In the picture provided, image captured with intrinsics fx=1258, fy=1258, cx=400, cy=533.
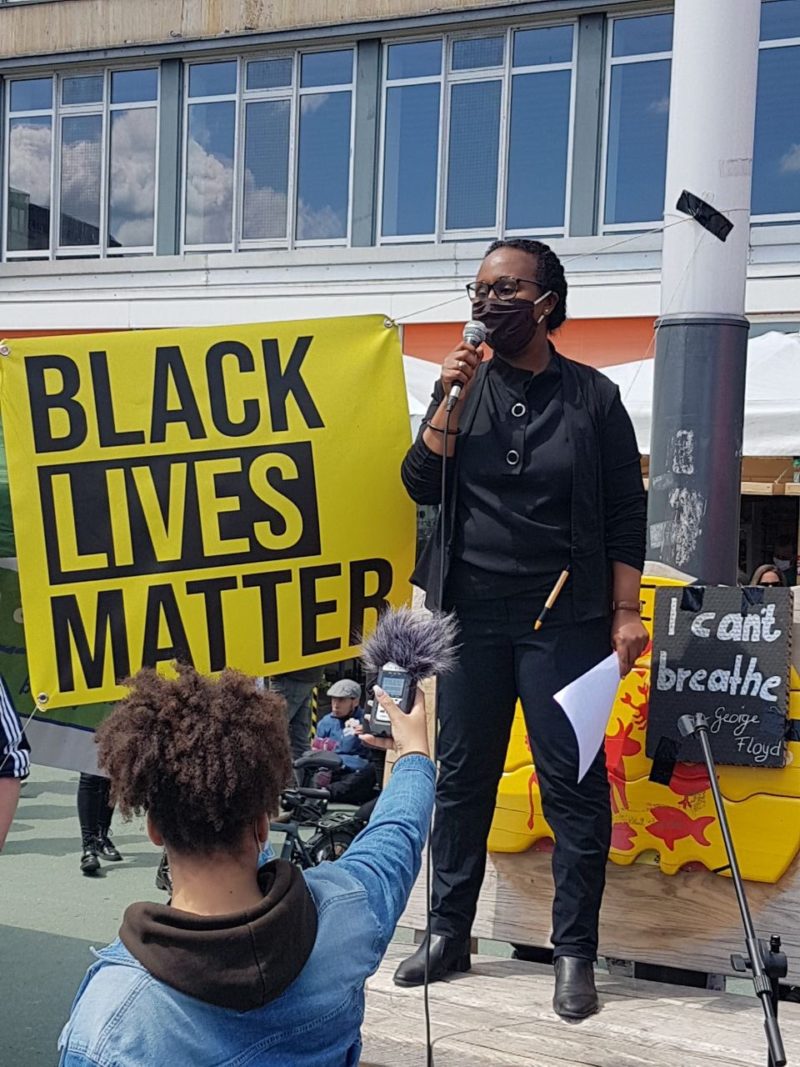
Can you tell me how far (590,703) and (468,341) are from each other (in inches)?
36.2

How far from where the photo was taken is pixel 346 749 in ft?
28.6

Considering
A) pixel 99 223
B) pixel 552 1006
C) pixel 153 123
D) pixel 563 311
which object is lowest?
pixel 552 1006

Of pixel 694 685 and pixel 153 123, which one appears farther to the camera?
pixel 153 123

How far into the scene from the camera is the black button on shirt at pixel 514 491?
3.14m

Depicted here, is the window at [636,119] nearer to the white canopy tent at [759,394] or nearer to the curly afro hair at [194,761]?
the white canopy tent at [759,394]

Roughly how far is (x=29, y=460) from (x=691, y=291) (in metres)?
2.05

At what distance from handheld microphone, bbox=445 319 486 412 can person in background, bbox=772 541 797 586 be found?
798 cm

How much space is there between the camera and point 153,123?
1703 centimetres

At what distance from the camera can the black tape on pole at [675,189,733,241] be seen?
12.7 ft

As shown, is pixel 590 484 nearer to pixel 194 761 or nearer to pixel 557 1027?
pixel 557 1027

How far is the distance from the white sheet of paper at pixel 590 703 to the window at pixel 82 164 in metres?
15.1

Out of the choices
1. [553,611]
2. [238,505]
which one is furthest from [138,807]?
[238,505]

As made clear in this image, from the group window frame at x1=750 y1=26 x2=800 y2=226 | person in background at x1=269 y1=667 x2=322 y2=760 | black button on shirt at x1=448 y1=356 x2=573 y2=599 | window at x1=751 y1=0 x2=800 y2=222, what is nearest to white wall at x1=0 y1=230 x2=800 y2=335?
window frame at x1=750 y1=26 x2=800 y2=226

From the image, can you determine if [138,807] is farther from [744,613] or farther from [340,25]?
[340,25]
